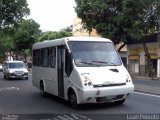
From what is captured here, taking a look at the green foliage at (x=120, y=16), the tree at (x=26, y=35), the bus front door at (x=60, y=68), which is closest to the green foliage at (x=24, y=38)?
the tree at (x=26, y=35)

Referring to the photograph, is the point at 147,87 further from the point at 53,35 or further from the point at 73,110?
the point at 53,35

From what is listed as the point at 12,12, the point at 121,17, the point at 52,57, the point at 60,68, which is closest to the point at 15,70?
the point at 12,12

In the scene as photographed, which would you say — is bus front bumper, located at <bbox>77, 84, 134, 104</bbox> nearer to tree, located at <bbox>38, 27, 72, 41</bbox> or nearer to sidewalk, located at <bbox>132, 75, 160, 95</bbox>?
sidewalk, located at <bbox>132, 75, 160, 95</bbox>

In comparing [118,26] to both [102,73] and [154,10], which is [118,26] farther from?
[102,73]

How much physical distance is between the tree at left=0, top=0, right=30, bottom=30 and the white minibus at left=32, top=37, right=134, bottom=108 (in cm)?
1409

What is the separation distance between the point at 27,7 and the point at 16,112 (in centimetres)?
1968

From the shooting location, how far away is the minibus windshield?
13.5 m

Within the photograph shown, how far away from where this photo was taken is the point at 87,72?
12.8m

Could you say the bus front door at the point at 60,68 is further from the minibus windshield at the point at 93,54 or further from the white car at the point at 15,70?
the white car at the point at 15,70

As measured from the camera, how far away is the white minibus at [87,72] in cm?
1256

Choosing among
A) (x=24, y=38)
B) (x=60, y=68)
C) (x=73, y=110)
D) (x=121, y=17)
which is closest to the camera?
(x=73, y=110)

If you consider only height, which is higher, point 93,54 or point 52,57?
point 93,54

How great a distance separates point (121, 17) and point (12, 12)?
14516 millimetres

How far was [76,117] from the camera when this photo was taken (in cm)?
1152
